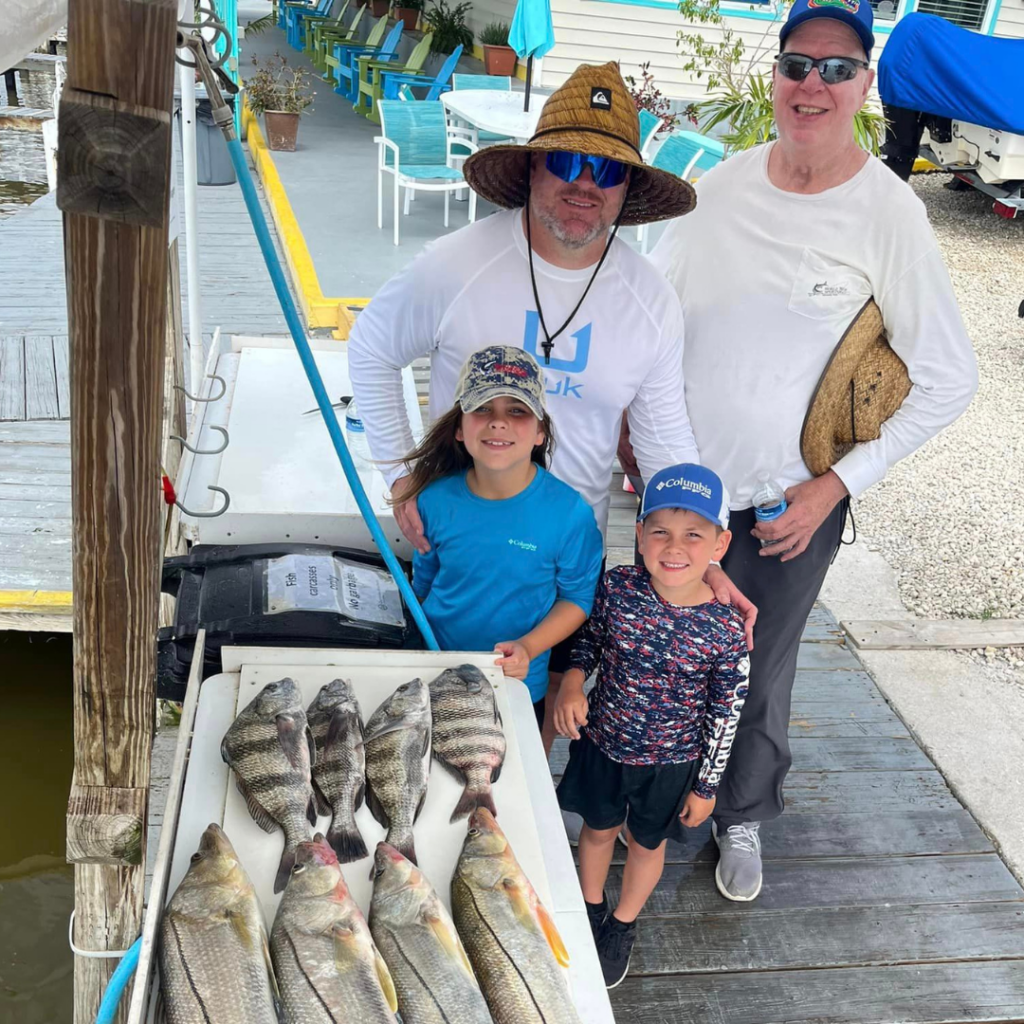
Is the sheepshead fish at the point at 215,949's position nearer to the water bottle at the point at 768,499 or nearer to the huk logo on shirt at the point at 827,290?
the water bottle at the point at 768,499

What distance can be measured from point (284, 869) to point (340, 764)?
24 centimetres

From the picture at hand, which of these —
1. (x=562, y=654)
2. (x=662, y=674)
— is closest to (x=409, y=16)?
(x=562, y=654)

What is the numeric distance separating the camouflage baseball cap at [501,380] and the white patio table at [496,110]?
655cm

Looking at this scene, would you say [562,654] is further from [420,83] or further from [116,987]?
[420,83]

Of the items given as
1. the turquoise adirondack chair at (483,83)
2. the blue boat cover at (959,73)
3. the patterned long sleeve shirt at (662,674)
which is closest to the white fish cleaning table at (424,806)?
the patterned long sleeve shirt at (662,674)

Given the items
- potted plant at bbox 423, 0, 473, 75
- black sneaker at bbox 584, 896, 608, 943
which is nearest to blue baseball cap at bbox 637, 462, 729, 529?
black sneaker at bbox 584, 896, 608, 943

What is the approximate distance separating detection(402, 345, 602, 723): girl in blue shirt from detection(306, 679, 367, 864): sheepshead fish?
455 mm

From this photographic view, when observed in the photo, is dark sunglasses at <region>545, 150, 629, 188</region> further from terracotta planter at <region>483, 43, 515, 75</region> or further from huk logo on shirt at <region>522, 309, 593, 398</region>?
terracotta planter at <region>483, 43, 515, 75</region>

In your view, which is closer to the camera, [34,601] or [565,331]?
[565,331]

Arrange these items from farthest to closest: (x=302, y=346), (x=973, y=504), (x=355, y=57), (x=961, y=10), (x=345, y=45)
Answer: (x=345, y=45), (x=355, y=57), (x=961, y=10), (x=973, y=504), (x=302, y=346)

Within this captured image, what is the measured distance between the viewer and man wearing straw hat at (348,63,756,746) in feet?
7.65

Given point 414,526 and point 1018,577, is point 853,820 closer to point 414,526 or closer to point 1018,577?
point 414,526

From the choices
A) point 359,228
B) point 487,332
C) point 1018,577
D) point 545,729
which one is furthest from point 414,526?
point 359,228

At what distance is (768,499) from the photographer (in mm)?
2600
